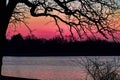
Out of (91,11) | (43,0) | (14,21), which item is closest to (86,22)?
(91,11)

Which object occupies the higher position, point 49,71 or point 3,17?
point 3,17

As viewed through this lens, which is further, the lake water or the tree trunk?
the lake water

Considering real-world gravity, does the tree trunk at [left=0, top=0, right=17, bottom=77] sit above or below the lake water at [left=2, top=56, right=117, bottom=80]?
above

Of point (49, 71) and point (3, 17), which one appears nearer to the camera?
point (3, 17)

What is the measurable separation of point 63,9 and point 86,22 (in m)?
0.98

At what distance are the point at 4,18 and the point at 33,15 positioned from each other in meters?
1.15

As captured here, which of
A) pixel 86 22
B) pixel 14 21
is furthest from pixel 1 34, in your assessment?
pixel 86 22

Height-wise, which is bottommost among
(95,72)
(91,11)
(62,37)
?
(95,72)

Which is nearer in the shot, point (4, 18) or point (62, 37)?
point (4, 18)

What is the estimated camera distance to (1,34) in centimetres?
1437

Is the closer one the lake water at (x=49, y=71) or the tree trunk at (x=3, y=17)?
the tree trunk at (x=3, y=17)

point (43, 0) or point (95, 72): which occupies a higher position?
point (43, 0)

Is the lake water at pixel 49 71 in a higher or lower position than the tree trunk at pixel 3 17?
lower

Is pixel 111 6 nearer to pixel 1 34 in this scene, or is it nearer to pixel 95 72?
pixel 95 72
